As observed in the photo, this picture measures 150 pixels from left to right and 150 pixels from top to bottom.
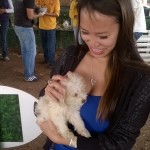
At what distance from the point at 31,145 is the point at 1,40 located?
128 inches

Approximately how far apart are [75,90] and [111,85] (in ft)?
0.54

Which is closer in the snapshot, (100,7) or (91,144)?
(100,7)

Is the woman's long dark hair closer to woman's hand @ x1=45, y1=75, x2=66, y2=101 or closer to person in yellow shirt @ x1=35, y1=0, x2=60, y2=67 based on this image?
woman's hand @ x1=45, y1=75, x2=66, y2=101

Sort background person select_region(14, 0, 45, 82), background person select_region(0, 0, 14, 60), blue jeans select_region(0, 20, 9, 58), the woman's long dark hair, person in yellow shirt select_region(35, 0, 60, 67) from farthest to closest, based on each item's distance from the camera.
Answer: blue jeans select_region(0, 20, 9, 58), background person select_region(0, 0, 14, 60), person in yellow shirt select_region(35, 0, 60, 67), background person select_region(14, 0, 45, 82), the woman's long dark hair

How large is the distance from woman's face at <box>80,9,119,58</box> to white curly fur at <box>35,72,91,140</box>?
185 millimetres

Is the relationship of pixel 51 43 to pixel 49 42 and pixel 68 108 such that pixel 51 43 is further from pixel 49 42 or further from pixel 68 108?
pixel 68 108

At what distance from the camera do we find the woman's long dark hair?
1.18m

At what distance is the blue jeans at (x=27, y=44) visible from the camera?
4.43m

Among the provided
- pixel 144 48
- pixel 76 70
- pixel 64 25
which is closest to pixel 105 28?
pixel 76 70

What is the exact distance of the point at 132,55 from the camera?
1333 millimetres

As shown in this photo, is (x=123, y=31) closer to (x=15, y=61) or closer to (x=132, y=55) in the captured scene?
(x=132, y=55)

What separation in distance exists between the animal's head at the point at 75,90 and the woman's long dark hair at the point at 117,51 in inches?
3.5

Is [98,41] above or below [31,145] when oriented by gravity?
above

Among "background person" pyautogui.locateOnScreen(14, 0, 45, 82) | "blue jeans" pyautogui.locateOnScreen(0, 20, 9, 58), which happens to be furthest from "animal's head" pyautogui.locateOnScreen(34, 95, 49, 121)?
"blue jeans" pyautogui.locateOnScreen(0, 20, 9, 58)
